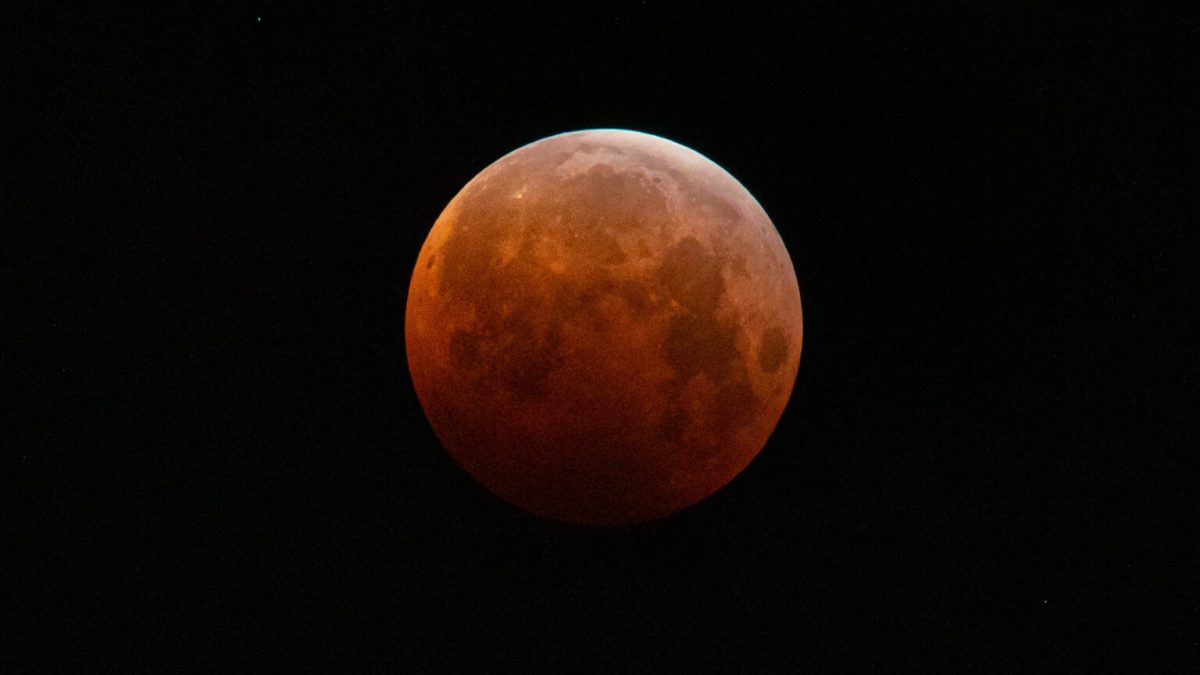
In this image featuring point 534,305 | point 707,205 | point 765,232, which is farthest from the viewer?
point 765,232

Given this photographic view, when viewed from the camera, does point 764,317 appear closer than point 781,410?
Yes

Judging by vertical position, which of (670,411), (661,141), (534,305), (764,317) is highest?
(661,141)

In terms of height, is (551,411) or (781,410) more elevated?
(781,410)

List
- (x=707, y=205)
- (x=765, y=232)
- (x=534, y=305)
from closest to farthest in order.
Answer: (x=534, y=305) < (x=707, y=205) < (x=765, y=232)

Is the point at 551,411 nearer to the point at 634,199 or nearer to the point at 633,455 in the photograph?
the point at 633,455

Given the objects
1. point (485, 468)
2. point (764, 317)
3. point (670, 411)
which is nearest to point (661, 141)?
point (764, 317)

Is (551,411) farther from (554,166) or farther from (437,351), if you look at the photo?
(554,166)
